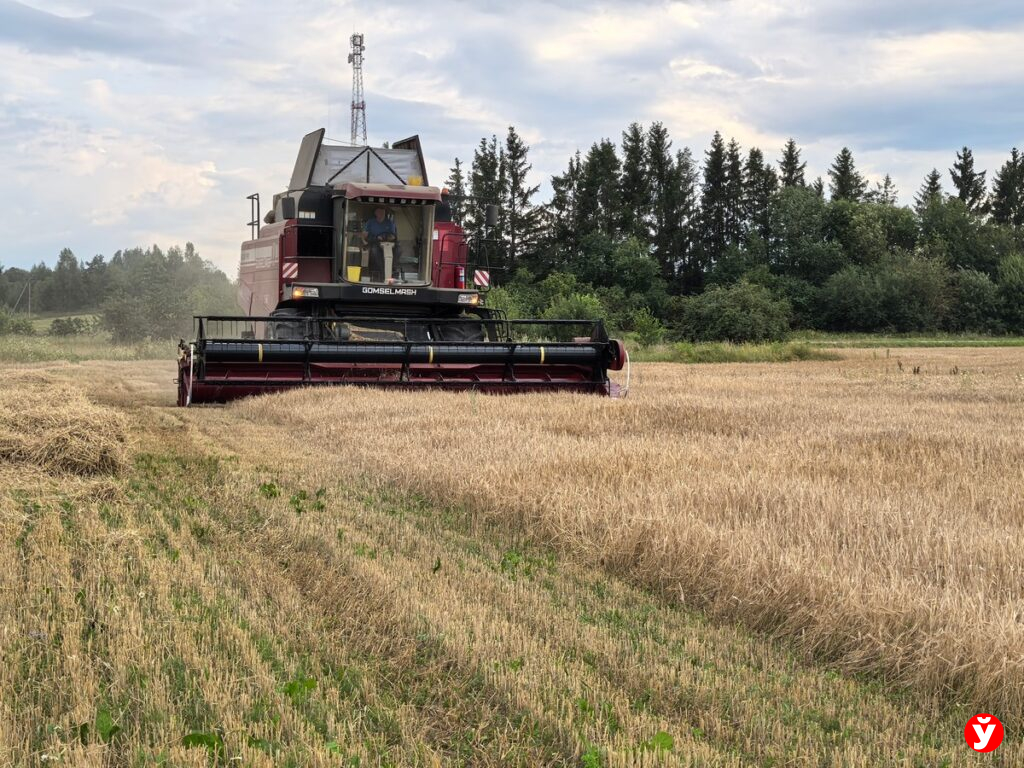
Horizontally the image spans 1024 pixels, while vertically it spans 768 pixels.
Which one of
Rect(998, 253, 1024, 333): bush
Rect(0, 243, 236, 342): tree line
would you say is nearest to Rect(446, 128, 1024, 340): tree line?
Rect(998, 253, 1024, 333): bush

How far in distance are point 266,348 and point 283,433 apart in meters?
3.33

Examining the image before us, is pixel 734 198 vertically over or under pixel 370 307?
over

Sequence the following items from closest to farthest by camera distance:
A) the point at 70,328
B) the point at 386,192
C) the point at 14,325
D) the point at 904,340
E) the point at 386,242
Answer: the point at 386,192 → the point at 386,242 → the point at 14,325 → the point at 70,328 → the point at 904,340

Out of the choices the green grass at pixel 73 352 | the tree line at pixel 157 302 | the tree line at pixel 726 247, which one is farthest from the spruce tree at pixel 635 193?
the green grass at pixel 73 352

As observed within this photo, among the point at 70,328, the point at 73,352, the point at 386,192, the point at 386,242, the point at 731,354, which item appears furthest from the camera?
the point at 70,328

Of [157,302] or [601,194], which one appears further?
[601,194]

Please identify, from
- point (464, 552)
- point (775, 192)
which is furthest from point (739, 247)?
point (464, 552)

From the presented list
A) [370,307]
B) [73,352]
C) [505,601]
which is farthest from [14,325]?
[505,601]

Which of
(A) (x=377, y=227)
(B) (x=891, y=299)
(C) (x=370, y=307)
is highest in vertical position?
(B) (x=891, y=299)

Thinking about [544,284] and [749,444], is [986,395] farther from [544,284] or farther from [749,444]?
[544,284]

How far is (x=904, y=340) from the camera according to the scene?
50.2m

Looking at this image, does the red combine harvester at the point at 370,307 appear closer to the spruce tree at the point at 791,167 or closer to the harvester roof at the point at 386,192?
the harvester roof at the point at 386,192

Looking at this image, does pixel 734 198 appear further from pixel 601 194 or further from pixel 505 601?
pixel 505 601

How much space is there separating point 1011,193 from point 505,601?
94.6 meters
